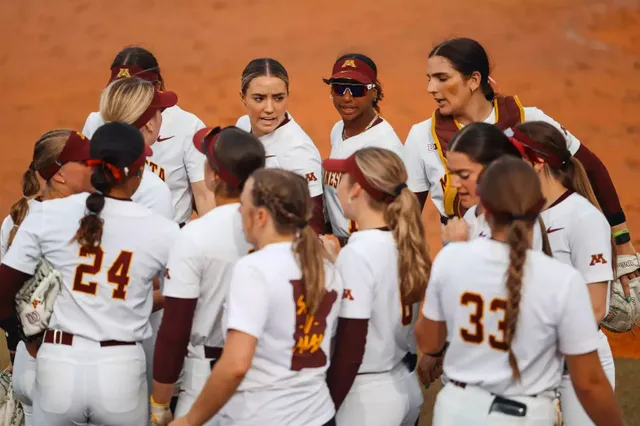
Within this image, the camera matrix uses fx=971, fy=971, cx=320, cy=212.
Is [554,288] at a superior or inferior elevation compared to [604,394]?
superior

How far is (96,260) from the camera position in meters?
3.92

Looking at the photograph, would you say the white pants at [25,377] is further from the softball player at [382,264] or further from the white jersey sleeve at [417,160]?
the white jersey sleeve at [417,160]

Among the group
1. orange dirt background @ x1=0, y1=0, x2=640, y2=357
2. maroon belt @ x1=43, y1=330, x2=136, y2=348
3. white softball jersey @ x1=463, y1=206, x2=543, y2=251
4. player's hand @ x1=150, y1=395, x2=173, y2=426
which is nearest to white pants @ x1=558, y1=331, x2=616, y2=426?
white softball jersey @ x1=463, y1=206, x2=543, y2=251

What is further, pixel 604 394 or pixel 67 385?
pixel 67 385

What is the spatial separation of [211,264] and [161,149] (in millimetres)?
2002

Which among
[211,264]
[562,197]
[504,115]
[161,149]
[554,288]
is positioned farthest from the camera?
[161,149]

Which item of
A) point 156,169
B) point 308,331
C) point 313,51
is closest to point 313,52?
point 313,51

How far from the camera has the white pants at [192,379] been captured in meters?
3.97

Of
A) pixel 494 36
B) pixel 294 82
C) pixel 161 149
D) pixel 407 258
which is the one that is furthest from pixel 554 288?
pixel 494 36

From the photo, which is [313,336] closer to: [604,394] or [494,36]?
[604,394]

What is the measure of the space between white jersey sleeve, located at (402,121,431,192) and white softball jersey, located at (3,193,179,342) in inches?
70.4

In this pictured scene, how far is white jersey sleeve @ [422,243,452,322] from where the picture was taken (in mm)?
3492

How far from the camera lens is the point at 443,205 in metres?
5.25

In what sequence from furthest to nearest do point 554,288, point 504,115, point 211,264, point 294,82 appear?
point 294,82
point 504,115
point 211,264
point 554,288
